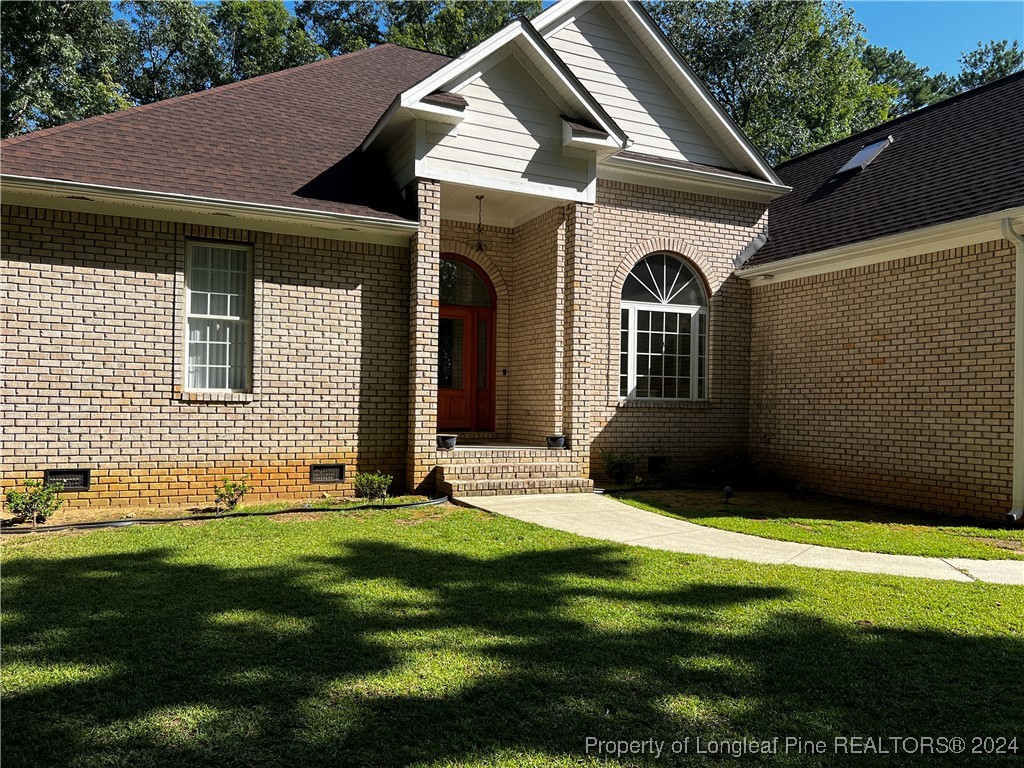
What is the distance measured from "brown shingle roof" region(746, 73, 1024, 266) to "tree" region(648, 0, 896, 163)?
43.5 feet

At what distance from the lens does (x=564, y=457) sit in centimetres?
1070

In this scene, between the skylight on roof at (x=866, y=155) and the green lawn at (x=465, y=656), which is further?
the skylight on roof at (x=866, y=155)

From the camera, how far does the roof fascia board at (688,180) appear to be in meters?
11.8

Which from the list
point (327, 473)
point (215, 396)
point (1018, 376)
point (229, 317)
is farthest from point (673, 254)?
point (215, 396)

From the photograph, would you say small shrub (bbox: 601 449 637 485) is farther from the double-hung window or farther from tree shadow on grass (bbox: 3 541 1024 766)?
tree shadow on grass (bbox: 3 541 1024 766)

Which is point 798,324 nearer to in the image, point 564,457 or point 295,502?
point 564,457

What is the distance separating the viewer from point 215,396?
9188mm

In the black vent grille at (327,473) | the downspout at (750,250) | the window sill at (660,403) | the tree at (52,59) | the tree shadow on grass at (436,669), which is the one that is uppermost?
the tree at (52,59)

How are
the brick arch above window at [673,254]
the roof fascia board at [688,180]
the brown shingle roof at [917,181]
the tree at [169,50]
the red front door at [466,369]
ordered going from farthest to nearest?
the tree at [169,50], the red front door at [466,369], the brick arch above window at [673,254], the roof fascia board at [688,180], the brown shingle roof at [917,181]

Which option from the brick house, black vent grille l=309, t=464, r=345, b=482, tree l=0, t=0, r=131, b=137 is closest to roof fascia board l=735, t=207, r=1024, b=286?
the brick house

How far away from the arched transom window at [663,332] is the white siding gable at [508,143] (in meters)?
2.21

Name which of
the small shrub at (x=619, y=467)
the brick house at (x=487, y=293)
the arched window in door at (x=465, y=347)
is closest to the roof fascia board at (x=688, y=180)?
the brick house at (x=487, y=293)

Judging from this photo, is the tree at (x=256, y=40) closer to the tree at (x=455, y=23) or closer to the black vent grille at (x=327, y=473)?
the tree at (x=455, y=23)

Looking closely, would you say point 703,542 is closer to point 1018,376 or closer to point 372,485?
point 372,485
